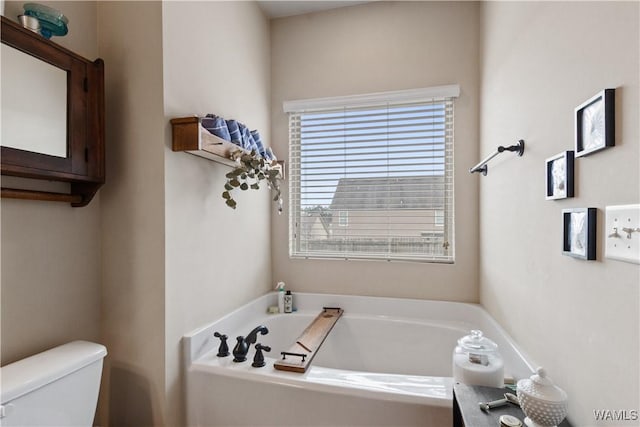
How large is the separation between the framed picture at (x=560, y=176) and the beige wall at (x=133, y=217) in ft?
5.03

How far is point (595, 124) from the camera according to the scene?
83cm

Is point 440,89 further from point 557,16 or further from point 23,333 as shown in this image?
point 23,333

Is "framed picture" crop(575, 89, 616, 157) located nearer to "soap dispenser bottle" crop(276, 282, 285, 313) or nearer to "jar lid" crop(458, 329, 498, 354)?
"jar lid" crop(458, 329, 498, 354)

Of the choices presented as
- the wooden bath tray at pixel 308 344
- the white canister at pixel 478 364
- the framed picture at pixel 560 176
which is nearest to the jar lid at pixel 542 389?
the white canister at pixel 478 364

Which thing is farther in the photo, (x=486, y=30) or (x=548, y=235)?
(x=486, y=30)

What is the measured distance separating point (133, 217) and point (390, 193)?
64.7 inches

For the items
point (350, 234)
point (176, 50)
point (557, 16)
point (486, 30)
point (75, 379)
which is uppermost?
point (486, 30)

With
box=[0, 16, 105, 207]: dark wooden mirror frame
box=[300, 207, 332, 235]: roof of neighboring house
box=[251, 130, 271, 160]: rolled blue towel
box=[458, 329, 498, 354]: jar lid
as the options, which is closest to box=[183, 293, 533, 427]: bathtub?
box=[458, 329, 498, 354]: jar lid

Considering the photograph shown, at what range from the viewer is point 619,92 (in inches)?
29.6

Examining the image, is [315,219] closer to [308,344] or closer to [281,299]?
[281,299]

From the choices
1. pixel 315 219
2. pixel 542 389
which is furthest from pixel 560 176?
pixel 315 219

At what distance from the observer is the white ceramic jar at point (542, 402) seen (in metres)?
0.81

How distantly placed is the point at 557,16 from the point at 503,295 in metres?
1.25

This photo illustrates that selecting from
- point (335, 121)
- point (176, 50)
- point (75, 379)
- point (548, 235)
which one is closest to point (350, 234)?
point (335, 121)
